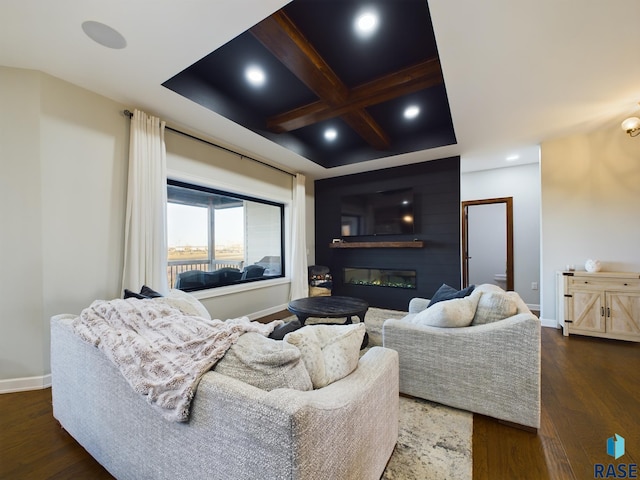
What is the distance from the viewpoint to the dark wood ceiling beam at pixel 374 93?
252 cm

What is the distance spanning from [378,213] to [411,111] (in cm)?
195

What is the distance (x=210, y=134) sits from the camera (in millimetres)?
3451

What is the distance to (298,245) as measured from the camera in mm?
4973

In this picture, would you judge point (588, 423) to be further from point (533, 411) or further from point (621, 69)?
point (621, 69)

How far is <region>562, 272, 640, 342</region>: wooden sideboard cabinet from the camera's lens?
3057mm

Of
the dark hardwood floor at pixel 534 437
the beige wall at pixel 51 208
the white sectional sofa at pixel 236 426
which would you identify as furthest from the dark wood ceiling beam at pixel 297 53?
the dark hardwood floor at pixel 534 437

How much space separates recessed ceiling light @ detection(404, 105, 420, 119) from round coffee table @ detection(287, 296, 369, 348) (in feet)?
8.26

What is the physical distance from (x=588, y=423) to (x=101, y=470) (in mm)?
2953

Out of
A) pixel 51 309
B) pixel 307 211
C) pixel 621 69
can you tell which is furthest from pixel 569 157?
pixel 51 309

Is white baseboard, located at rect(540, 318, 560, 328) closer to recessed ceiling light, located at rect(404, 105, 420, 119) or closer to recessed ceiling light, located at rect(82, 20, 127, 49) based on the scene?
recessed ceiling light, located at rect(404, 105, 420, 119)

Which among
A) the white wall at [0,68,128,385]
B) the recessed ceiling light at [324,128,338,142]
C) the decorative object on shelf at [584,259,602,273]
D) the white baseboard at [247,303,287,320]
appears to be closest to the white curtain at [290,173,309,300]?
the white baseboard at [247,303,287,320]

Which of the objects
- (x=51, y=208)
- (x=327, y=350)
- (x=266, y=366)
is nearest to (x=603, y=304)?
(x=327, y=350)

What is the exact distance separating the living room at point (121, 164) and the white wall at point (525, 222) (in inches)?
43.6

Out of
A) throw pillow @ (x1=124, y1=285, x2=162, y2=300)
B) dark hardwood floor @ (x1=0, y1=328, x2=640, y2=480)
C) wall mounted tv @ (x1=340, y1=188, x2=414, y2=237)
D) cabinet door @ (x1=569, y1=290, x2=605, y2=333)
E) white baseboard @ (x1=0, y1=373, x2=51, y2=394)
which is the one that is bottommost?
dark hardwood floor @ (x1=0, y1=328, x2=640, y2=480)
